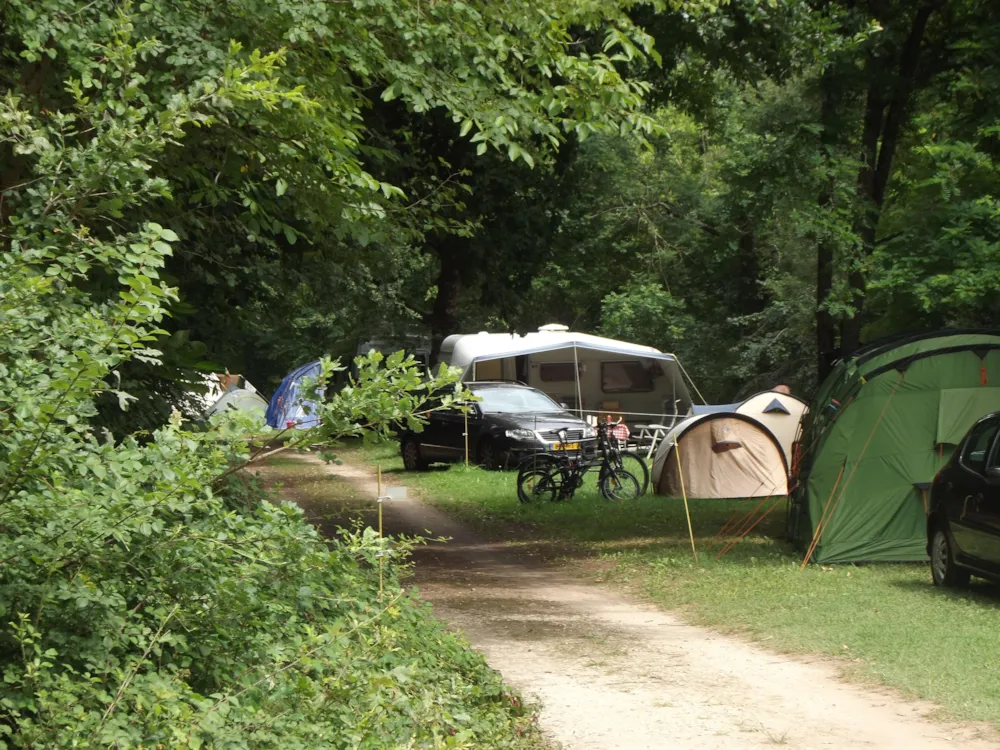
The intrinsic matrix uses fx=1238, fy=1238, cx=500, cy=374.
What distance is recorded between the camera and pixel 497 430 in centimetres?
2252

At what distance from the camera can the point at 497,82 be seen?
9.19 metres

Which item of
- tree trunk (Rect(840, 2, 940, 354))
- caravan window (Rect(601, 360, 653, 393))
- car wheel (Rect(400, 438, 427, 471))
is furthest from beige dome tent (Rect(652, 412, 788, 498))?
caravan window (Rect(601, 360, 653, 393))

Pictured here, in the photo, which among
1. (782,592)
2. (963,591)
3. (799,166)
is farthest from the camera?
(799,166)

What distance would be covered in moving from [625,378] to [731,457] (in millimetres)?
11233

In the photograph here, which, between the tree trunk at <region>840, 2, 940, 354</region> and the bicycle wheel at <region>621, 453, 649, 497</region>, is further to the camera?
the bicycle wheel at <region>621, 453, 649, 497</region>

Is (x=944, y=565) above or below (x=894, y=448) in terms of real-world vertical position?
below

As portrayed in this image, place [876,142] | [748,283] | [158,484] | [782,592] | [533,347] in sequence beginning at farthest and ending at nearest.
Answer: [748,283], [533,347], [876,142], [782,592], [158,484]

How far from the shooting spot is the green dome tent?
38.7 ft

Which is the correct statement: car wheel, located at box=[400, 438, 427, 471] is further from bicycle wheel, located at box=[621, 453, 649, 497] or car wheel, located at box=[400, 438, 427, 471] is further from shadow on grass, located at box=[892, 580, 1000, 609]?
shadow on grass, located at box=[892, 580, 1000, 609]

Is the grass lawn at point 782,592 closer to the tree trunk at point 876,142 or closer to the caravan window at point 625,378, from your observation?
the tree trunk at point 876,142

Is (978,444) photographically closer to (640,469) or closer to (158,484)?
(158,484)

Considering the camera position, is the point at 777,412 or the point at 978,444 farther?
the point at 777,412

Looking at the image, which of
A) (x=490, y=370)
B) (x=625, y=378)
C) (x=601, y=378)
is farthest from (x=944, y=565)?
(x=490, y=370)

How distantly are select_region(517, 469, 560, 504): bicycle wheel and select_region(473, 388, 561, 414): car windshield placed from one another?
4827mm
